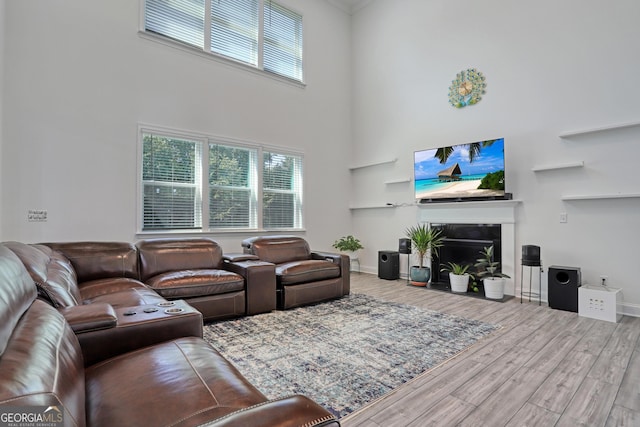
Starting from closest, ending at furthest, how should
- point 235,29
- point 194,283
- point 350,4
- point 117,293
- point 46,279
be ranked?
point 46,279, point 117,293, point 194,283, point 235,29, point 350,4

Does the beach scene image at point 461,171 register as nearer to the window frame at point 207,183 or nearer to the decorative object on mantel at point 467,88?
the decorative object on mantel at point 467,88

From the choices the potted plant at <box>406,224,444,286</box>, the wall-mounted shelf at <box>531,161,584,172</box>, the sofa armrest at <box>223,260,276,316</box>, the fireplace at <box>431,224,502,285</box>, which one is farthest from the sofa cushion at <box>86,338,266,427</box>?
the wall-mounted shelf at <box>531,161,584,172</box>

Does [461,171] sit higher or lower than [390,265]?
higher

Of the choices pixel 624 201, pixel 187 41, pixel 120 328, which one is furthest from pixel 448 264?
pixel 187 41

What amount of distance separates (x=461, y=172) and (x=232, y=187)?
11.8 ft

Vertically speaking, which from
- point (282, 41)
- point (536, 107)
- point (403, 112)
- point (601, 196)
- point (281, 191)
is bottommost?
point (601, 196)

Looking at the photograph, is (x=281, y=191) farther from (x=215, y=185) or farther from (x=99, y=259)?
(x=99, y=259)

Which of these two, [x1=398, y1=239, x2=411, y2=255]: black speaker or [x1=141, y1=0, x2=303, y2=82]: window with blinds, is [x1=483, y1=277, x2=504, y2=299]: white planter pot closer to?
[x1=398, y1=239, x2=411, y2=255]: black speaker

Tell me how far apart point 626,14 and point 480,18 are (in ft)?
5.84

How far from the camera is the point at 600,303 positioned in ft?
11.3

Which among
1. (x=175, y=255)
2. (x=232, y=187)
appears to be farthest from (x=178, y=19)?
(x=175, y=255)

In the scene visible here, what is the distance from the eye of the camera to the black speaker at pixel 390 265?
18.7ft

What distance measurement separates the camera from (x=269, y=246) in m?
4.55

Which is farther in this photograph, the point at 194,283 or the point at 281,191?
the point at 281,191
